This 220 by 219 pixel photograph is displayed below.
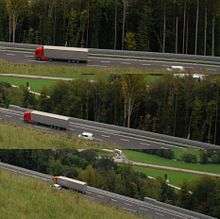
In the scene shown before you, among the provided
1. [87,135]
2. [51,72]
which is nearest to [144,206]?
[87,135]

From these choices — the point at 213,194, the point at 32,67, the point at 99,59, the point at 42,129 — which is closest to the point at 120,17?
the point at 99,59

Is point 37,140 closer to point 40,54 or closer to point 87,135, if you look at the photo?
point 87,135

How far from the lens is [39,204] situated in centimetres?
1045

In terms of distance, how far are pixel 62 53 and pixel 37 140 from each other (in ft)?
8.76

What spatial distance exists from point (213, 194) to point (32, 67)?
6325 millimetres

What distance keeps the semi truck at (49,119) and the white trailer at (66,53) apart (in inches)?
64.8

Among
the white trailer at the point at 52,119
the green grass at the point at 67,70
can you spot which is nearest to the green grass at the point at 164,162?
the white trailer at the point at 52,119

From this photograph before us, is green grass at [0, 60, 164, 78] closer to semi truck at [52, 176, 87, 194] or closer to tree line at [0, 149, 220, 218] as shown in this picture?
tree line at [0, 149, 220, 218]

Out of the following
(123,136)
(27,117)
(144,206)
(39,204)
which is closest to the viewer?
(39,204)

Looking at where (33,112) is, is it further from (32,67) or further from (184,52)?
(184,52)

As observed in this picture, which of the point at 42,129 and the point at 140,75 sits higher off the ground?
the point at 140,75

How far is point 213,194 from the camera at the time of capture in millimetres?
14461

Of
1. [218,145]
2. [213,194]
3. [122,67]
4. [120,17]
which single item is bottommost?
[213,194]

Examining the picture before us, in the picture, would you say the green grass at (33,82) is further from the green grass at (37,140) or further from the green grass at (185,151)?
the green grass at (185,151)
